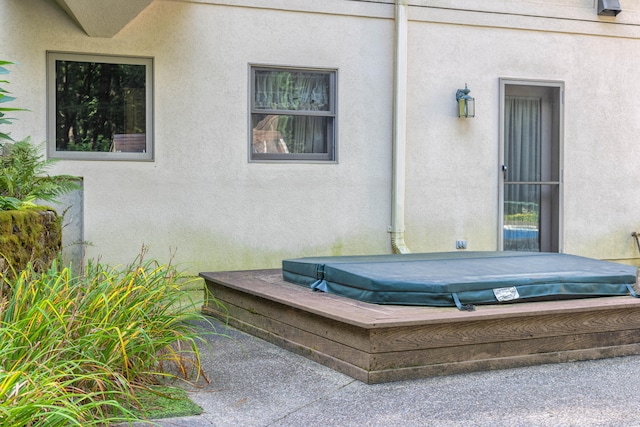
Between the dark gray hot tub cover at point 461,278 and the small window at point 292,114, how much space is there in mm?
1761

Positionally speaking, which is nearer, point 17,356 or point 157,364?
point 17,356

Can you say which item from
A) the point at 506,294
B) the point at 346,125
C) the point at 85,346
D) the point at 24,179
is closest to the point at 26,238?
the point at 24,179

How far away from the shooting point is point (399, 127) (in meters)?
7.75

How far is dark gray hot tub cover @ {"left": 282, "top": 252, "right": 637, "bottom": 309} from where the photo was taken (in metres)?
4.87

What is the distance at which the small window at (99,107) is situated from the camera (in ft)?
22.5

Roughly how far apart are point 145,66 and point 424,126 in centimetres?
278

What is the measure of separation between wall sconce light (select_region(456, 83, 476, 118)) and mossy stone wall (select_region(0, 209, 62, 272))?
4.16m

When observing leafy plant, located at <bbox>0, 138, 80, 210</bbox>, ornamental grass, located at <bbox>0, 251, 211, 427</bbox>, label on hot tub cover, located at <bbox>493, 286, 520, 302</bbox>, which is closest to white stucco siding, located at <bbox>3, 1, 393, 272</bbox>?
leafy plant, located at <bbox>0, 138, 80, 210</bbox>

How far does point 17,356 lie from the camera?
11.2ft

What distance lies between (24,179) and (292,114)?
8.95 feet

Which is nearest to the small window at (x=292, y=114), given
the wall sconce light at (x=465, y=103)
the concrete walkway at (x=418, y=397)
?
the wall sconce light at (x=465, y=103)

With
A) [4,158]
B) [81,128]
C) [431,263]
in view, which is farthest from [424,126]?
[4,158]

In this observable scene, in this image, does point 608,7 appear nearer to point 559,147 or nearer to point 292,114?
point 559,147

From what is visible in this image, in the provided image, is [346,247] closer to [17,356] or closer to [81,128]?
[81,128]
